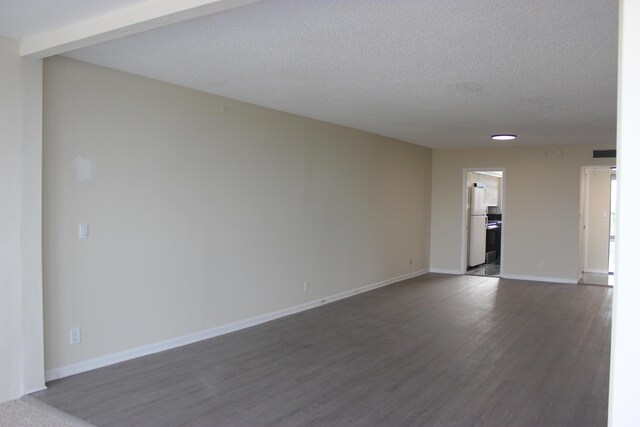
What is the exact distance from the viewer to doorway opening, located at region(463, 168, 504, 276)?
946cm

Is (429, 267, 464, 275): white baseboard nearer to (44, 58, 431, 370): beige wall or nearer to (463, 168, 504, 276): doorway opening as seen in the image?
(463, 168, 504, 276): doorway opening

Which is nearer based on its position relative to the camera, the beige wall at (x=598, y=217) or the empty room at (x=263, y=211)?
the empty room at (x=263, y=211)

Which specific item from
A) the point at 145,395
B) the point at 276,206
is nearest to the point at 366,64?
the point at 276,206

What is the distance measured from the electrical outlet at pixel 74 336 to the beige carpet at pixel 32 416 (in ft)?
1.74

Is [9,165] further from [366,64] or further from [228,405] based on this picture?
[366,64]

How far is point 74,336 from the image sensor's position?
12.4 feet

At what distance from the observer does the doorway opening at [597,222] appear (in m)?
9.29

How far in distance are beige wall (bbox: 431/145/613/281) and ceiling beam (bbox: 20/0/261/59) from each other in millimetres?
7601

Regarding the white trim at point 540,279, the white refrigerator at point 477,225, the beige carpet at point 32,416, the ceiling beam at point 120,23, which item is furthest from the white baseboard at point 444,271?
the ceiling beam at point 120,23

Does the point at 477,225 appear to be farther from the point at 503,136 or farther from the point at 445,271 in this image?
the point at 503,136

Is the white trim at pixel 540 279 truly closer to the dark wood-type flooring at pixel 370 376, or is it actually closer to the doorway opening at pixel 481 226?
the doorway opening at pixel 481 226

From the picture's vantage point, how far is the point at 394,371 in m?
4.00

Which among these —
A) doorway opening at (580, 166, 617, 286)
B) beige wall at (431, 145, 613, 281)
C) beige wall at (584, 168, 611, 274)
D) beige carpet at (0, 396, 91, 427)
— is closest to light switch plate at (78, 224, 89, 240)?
beige carpet at (0, 396, 91, 427)

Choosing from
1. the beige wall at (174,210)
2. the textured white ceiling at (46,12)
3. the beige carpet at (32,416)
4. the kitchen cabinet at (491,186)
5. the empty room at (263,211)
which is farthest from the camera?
the kitchen cabinet at (491,186)
